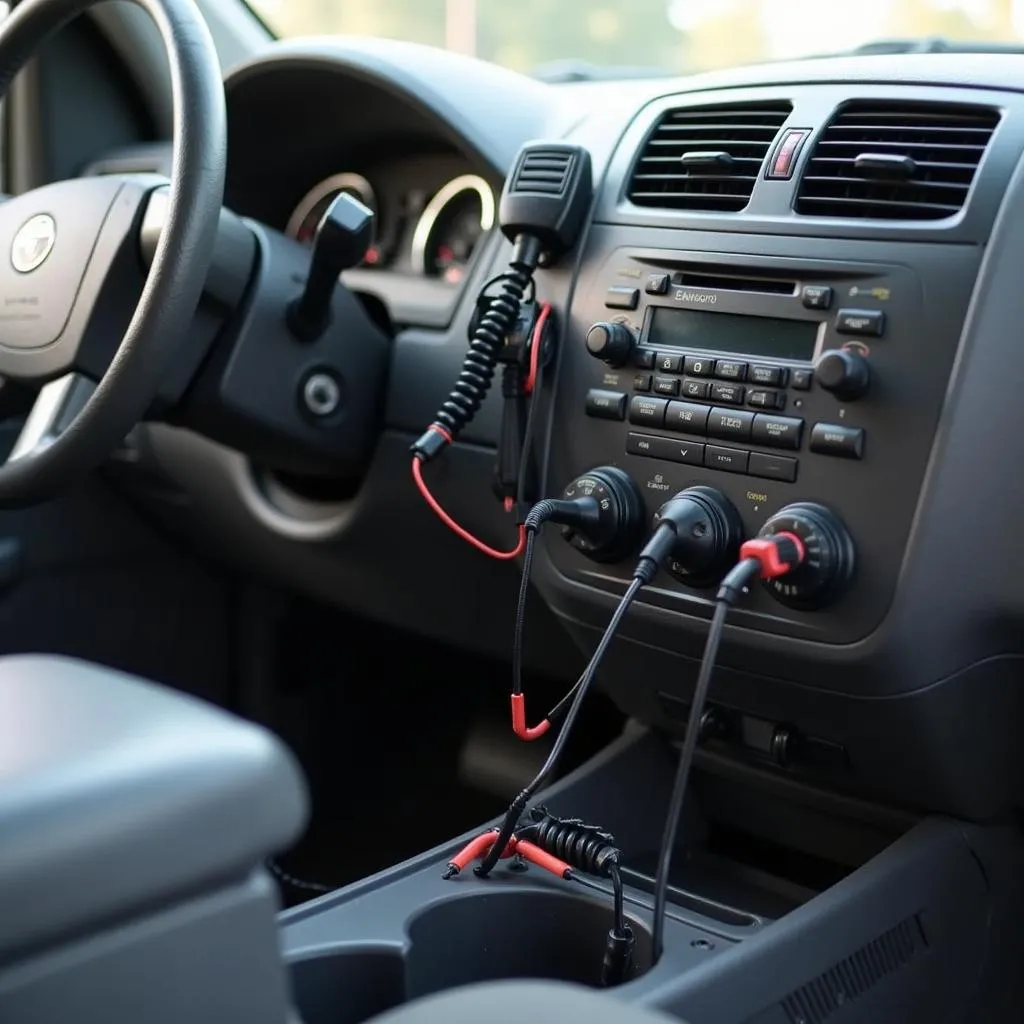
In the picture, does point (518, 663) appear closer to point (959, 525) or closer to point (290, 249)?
point (959, 525)

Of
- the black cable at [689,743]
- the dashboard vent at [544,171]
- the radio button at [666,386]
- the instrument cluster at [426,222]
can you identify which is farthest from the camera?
the instrument cluster at [426,222]

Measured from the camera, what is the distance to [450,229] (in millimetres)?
1575

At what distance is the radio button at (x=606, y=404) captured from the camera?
117cm

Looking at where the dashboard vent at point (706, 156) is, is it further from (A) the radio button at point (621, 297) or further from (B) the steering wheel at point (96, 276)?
(B) the steering wheel at point (96, 276)

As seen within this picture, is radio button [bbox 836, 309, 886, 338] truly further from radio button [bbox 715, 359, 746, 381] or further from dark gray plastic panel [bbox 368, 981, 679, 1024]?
dark gray plastic panel [bbox 368, 981, 679, 1024]

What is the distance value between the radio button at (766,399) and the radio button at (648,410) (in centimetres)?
8

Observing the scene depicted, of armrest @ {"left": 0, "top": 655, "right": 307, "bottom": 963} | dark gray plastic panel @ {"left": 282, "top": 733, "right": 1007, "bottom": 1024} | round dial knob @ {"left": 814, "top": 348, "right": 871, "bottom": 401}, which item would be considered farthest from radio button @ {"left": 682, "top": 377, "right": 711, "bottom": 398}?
armrest @ {"left": 0, "top": 655, "right": 307, "bottom": 963}

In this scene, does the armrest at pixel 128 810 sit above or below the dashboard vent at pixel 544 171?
below

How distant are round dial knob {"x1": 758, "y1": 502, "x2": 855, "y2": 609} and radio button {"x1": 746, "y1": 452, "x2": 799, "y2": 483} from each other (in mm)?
32

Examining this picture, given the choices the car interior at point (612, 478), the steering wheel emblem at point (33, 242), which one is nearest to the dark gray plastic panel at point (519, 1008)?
the car interior at point (612, 478)

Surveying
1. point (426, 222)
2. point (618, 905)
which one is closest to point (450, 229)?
point (426, 222)

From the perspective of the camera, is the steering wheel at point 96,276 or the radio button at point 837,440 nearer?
the radio button at point 837,440

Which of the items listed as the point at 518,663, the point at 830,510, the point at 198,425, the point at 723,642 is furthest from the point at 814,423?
the point at 198,425

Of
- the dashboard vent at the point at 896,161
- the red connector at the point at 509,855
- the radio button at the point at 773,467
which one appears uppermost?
the dashboard vent at the point at 896,161
